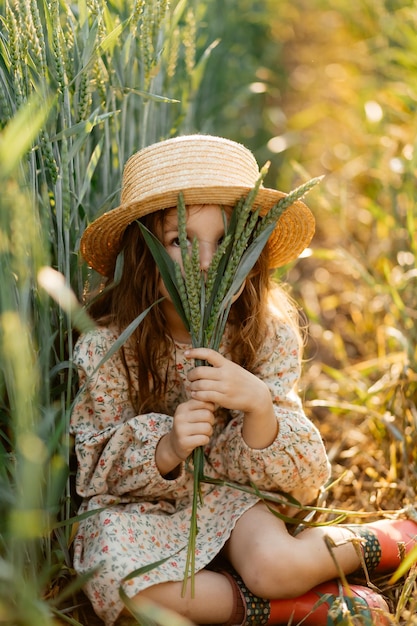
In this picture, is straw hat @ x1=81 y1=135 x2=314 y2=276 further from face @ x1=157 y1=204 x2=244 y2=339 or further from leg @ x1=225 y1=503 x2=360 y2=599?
leg @ x1=225 y1=503 x2=360 y2=599

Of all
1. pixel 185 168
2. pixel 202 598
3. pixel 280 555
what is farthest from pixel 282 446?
pixel 185 168

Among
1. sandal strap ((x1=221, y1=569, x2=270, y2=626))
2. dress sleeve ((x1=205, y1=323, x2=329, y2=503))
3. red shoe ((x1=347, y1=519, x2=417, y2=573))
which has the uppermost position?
dress sleeve ((x1=205, y1=323, x2=329, y2=503))

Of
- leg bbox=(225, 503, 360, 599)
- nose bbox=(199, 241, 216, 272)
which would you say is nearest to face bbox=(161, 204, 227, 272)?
nose bbox=(199, 241, 216, 272)

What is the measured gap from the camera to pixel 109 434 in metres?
1.53

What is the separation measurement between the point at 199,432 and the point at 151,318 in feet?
1.07

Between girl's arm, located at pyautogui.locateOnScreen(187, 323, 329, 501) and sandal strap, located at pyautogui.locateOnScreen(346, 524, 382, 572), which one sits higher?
girl's arm, located at pyautogui.locateOnScreen(187, 323, 329, 501)

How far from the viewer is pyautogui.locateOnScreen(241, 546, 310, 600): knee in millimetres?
1445

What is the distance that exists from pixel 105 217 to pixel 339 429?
3.35 feet

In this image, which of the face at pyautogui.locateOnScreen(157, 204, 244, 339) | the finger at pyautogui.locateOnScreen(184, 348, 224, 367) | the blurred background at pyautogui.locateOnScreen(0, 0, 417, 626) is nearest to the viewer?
A: the blurred background at pyautogui.locateOnScreen(0, 0, 417, 626)

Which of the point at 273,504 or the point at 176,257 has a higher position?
the point at 176,257

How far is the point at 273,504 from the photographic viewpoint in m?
1.62

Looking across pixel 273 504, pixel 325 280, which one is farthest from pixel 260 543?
pixel 325 280

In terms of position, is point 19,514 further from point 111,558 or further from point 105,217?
point 105,217

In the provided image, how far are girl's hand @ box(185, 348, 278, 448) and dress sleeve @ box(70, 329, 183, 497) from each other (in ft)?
0.62
